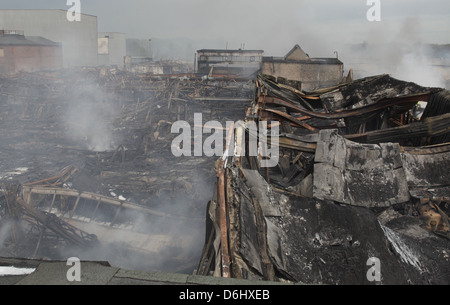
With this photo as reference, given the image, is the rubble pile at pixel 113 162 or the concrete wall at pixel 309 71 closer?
the rubble pile at pixel 113 162

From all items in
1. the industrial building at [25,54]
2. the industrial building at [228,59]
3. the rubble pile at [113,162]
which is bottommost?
the rubble pile at [113,162]

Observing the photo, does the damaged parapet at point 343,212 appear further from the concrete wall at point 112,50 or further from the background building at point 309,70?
the concrete wall at point 112,50

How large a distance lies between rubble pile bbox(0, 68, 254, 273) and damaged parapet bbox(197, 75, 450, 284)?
15.2 feet

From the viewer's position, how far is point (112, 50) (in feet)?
194

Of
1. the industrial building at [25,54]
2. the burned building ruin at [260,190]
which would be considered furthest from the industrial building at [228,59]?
the industrial building at [25,54]

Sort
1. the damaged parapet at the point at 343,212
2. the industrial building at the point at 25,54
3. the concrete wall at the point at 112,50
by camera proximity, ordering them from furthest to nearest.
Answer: the concrete wall at the point at 112,50
the industrial building at the point at 25,54
the damaged parapet at the point at 343,212

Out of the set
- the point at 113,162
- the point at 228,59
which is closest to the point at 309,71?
the point at 228,59

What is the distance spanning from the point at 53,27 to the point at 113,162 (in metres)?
43.3

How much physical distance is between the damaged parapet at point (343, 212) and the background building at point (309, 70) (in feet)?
47.7

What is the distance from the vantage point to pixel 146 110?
19688 millimetres

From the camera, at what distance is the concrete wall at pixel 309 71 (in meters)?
19.5

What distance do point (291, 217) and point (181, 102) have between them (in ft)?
56.3

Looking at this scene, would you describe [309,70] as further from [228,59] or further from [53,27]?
[53,27]

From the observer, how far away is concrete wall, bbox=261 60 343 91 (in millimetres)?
A: 19516
